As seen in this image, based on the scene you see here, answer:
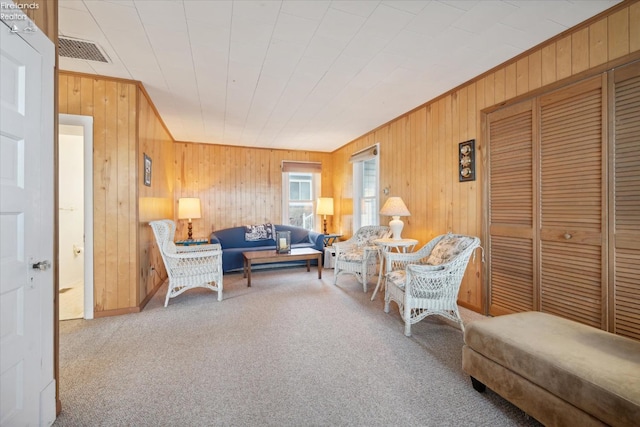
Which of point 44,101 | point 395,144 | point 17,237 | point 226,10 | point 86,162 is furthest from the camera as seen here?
point 395,144

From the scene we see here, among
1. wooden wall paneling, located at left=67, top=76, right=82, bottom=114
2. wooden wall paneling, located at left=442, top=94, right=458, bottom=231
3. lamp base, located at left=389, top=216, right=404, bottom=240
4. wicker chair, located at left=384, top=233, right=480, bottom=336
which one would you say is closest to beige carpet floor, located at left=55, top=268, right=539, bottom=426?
wicker chair, located at left=384, top=233, right=480, bottom=336

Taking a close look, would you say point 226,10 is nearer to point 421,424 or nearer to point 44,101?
point 44,101

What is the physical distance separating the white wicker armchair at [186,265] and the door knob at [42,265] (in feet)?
6.18

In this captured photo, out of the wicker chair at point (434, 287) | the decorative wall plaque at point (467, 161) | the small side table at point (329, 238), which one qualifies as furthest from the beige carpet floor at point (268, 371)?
the small side table at point (329, 238)

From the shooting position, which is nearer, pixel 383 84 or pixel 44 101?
pixel 44 101

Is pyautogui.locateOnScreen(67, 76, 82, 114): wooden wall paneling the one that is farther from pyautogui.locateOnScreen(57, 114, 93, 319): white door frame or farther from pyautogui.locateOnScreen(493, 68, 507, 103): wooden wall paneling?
pyautogui.locateOnScreen(493, 68, 507, 103): wooden wall paneling

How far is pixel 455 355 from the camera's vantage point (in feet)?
7.30

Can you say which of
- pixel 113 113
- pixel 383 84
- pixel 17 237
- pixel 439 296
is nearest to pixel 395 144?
pixel 383 84

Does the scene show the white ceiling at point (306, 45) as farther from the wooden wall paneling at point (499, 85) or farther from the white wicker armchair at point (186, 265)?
the white wicker armchair at point (186, 265)

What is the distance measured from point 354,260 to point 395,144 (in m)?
1.93

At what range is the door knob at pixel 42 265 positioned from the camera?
1385 millimetres

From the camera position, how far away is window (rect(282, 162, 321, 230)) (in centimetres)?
647

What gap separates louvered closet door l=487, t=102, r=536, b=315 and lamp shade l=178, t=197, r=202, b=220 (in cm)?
479

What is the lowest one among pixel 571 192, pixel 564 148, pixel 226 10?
pixel 571 192
